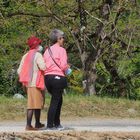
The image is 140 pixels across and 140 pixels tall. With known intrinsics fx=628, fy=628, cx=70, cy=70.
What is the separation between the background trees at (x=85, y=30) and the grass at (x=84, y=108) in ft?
13.7

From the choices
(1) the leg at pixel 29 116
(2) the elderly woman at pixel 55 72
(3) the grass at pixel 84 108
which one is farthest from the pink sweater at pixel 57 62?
(3) the grass at pixel 84 108

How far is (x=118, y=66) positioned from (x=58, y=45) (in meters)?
10.1

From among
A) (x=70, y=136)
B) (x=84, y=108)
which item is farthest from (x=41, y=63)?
(x=84, y=108)

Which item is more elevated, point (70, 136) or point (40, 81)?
point (40, 81)

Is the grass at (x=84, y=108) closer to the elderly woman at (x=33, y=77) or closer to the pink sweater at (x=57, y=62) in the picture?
the elderly woman at (x=33, y=77)

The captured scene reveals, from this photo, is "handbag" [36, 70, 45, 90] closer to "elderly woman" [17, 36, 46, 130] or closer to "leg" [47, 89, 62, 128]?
"elderly woman" [17, 36, 46, 130]

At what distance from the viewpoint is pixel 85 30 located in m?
19.7

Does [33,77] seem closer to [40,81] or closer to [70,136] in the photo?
[40,81]

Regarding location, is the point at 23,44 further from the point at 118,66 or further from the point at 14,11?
the point at 118,66

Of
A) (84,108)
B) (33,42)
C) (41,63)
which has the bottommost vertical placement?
(84,108)

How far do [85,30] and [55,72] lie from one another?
938 cm

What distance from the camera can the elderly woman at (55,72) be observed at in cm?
1043

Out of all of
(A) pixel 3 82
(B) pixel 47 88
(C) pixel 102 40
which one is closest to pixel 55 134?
(B) pixel 47 88

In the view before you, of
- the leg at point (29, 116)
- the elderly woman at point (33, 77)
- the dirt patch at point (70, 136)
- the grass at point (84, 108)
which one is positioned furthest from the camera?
the grass at point (84, 108)
